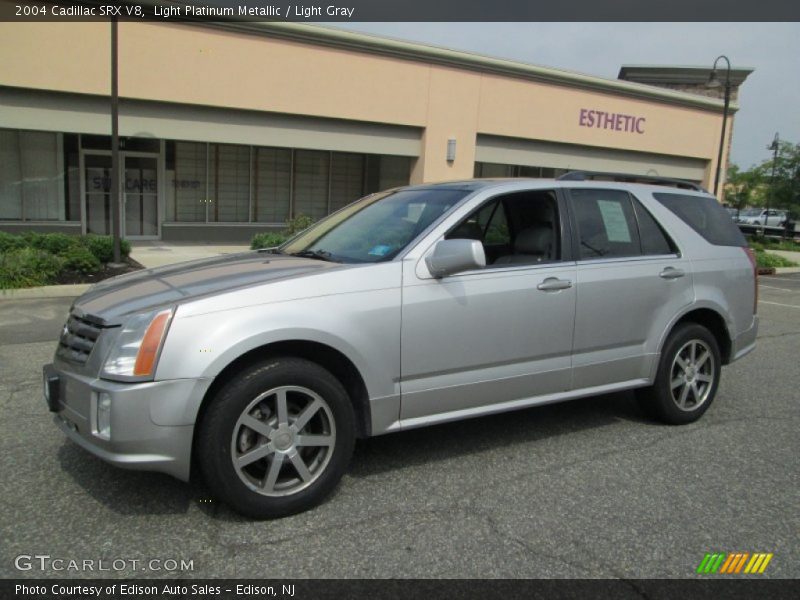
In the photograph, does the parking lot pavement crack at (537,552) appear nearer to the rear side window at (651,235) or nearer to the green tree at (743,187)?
the rear side window at (651,235)

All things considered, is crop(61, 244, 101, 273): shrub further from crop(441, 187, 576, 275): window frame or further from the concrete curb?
crop(441, 187, 576, 275): window frame

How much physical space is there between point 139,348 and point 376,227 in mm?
1761

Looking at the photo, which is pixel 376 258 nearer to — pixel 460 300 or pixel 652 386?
pixel 460 300

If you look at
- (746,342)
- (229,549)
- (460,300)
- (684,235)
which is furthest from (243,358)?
(746,342)

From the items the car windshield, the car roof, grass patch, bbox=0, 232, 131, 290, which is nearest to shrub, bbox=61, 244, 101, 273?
grass patch, bbox=0, 232, 131, 290

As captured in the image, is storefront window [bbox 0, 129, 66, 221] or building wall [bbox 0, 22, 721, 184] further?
storefront window [bbox 0, 129, 66, 221]

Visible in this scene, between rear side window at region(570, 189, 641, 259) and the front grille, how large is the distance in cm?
301

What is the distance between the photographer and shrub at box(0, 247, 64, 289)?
1030 centimetres

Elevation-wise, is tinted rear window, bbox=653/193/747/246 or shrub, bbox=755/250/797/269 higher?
tinted rear window, bbox=653/193/747/246

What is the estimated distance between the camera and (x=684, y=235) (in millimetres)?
4988

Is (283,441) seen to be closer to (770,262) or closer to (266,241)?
(266,241)

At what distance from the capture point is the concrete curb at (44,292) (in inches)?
396

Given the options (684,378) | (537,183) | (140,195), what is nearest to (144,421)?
(537,183)

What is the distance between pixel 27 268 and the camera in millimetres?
10508
